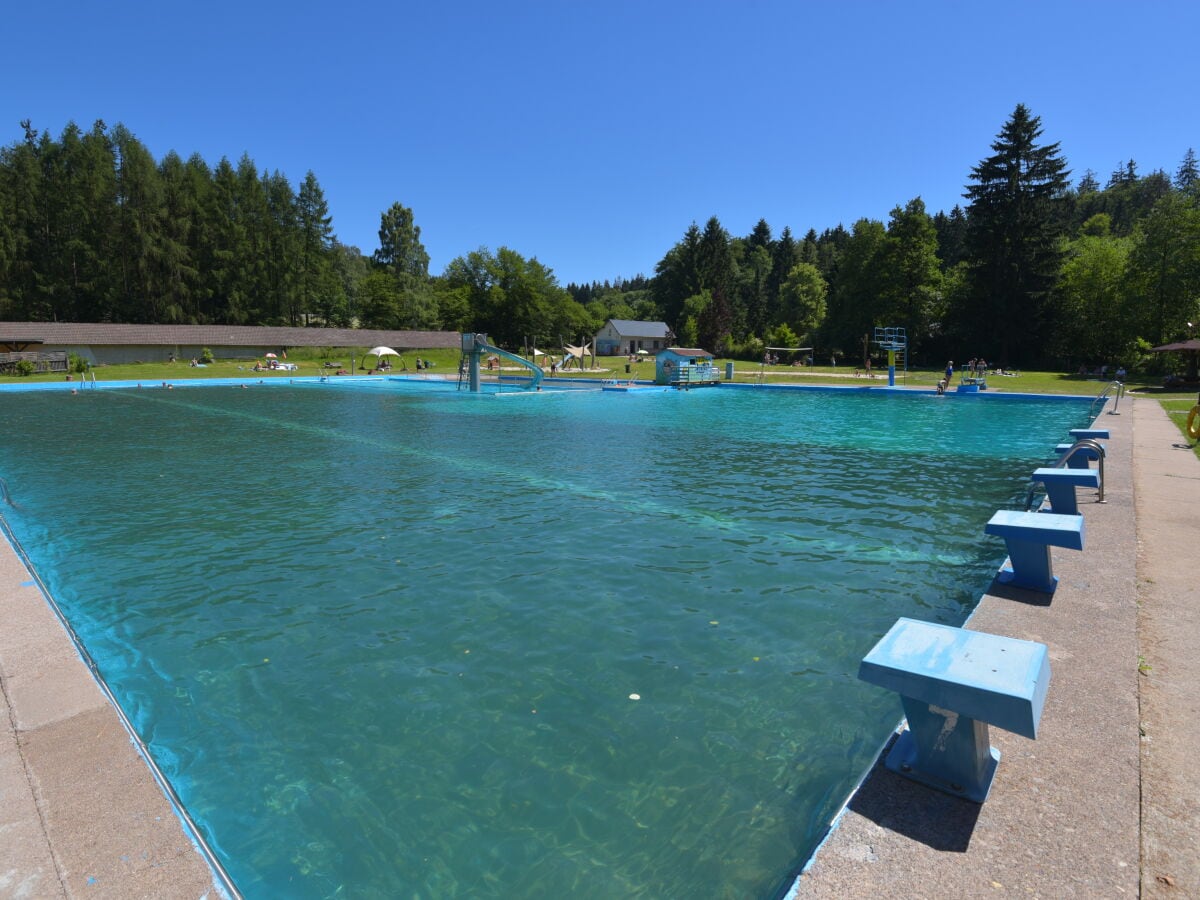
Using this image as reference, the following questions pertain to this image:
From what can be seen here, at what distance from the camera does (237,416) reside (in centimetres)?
2545

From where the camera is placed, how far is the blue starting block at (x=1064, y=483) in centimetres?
729

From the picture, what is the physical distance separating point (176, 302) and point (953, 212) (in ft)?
322

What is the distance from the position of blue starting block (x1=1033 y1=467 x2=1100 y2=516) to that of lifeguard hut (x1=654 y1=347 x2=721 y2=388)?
3510cm

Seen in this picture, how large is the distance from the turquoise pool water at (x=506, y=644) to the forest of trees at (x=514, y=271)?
44890mm

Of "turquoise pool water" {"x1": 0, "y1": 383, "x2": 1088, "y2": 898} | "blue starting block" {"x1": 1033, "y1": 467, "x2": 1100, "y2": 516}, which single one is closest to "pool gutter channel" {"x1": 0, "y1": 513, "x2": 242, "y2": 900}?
"turquoise pool water" {"x1": 0, "y1": 383, "x2": 1088, "y2": 898}

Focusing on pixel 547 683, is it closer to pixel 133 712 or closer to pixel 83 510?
pixel 133 712

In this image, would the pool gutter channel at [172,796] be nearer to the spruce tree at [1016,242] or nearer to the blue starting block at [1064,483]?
the blue starting block at [1064,483]

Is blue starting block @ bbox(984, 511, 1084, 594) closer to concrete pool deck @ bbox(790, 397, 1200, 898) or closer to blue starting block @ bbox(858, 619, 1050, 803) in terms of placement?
concrete pool deck @ bbox(790, 397, 1200, 898)

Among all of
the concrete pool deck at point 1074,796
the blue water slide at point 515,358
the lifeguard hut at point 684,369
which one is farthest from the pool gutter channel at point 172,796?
the lifeguard hut at point 684,369

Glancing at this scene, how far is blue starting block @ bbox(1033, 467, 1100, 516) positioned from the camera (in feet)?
23.9

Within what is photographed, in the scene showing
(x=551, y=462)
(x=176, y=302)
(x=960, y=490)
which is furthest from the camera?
(x=176, y=302)

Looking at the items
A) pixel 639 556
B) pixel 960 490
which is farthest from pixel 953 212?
pixel 639 556

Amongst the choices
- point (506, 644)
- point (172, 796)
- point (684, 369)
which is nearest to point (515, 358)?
point (684, 369)

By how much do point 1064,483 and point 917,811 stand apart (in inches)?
236
